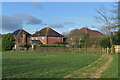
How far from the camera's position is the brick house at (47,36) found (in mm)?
74500

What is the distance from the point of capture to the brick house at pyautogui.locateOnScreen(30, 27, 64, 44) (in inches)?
Result: 2933

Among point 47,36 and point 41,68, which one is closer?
point 41,68

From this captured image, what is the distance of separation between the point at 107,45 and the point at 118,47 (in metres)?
2.13

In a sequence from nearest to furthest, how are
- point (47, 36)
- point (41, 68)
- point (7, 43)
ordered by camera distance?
point (41, 68) < point (7, 43) < point (47, 36)

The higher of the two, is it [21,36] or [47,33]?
[47,33]

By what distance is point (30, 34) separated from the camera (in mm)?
83000

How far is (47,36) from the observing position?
243 ft

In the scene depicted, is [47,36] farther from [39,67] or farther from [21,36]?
[39,67]

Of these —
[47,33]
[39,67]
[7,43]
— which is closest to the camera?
[39,67]

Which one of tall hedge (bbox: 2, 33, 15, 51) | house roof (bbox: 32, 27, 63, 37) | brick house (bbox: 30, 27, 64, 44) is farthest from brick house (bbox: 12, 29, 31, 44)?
tall hedge (bbox: 2, 33, 15, 51)

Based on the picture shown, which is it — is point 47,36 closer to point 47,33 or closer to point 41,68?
point 47,33

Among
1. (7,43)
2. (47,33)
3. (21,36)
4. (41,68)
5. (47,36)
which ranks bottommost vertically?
(41,68)

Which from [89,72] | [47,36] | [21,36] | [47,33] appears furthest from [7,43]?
[89,72]

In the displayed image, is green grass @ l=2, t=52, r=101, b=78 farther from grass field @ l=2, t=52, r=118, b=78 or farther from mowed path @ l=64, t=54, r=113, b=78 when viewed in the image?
mowed path @ l=64, t=54, r=113, b=78
